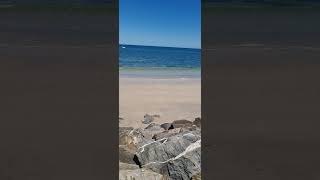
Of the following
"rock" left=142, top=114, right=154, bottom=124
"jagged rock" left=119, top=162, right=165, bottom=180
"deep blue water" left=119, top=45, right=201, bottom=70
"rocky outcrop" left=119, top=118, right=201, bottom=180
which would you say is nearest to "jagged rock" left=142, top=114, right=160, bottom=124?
"rock" left=142, top=114, right=154, bottom=124

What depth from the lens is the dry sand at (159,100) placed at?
8016 millimetres

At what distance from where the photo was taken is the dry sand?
26.3 feet

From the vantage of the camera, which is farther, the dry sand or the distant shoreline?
the distant shoreline

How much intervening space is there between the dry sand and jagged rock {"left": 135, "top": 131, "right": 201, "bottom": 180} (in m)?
3.28

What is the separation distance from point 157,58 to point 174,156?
19739 mm

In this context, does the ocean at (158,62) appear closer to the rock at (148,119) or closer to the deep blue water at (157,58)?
the deep blue water at (157,58)

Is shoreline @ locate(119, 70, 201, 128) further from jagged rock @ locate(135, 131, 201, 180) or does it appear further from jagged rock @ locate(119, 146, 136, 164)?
jagged rock @ locate(135, 131, 201, 180)

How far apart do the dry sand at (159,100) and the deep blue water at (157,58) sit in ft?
12.1

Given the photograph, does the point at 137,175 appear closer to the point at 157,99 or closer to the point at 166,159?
the point at 166,159

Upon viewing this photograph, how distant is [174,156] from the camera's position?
3.50 meters

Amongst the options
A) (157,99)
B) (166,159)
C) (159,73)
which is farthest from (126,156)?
(159,73)
